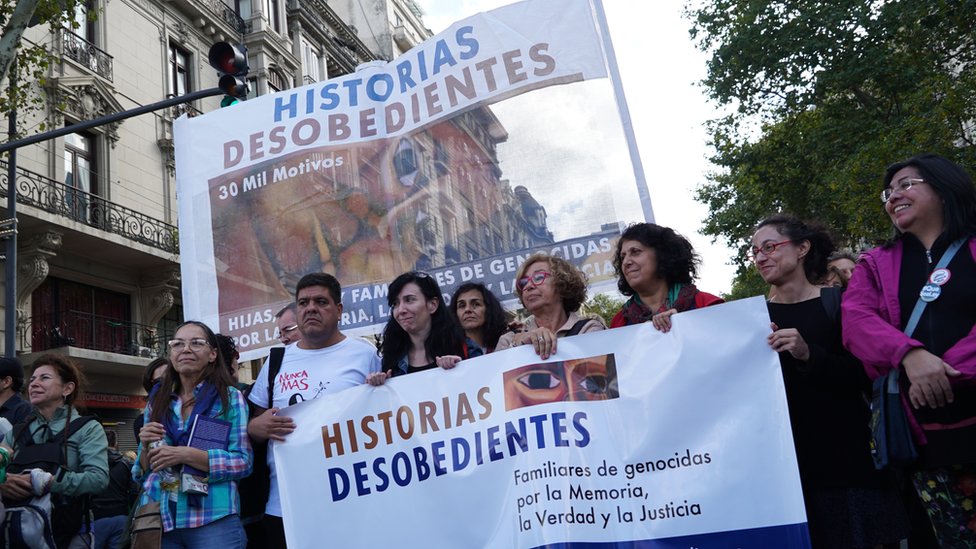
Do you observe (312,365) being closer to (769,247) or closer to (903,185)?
(769,247)

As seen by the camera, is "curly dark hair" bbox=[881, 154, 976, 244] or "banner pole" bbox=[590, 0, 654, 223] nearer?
"curly dark hair" bbox=[881, 154, 976, 244]

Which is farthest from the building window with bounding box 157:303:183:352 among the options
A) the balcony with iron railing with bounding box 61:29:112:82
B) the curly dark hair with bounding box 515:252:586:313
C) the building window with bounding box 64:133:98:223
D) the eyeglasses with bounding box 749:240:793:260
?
the eyeglasses with bounding box 749:240:793:260

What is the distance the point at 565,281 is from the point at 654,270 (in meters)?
0.53

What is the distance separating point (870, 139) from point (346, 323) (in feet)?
47.5

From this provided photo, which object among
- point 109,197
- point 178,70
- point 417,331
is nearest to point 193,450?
point 417,331

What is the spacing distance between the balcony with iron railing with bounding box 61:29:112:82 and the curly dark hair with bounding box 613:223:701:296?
55.1ft

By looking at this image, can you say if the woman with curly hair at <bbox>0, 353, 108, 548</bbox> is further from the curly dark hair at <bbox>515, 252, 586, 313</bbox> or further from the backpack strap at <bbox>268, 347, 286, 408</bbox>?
the curly dark hair at <bbox>515, 252, 586, 313</bbox>

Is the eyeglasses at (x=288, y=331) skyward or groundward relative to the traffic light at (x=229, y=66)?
groundward

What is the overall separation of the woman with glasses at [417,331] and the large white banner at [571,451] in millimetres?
287

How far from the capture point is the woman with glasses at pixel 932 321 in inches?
109

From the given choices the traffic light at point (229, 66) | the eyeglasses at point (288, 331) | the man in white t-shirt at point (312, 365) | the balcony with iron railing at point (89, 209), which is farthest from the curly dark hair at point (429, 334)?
the balcony with iron railing at point (89, 209)

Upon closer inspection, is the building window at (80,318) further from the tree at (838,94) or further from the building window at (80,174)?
the tree at (838,94)

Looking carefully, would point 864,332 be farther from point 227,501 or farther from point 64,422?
point 64,422

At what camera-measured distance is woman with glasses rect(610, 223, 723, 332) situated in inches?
149
